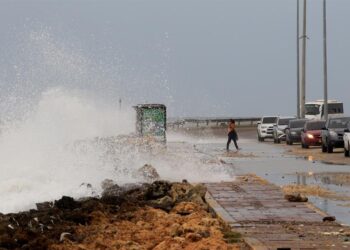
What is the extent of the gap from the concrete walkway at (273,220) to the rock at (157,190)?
95 cm

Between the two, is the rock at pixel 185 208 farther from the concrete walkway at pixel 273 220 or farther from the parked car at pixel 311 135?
the parked car at pixel 311 135

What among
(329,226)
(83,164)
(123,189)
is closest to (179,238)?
(329,226)

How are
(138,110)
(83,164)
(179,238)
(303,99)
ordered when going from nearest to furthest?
(179,238) < (83,164) < (138,110) < (303,99)

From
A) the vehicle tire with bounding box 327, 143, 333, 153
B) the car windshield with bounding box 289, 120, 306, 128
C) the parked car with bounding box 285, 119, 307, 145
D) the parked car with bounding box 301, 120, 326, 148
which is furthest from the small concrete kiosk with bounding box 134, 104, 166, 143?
the car windshield with bounding box 289, 120, 306, 128

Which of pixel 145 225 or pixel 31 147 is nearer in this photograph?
pixel 145 225

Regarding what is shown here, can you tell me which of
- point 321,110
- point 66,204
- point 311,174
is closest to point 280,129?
point 321,110

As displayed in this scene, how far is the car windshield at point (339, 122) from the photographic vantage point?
48.2m

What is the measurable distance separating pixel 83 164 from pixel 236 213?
1708 cm

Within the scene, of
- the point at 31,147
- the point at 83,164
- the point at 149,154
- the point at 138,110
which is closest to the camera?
the point at 83,164

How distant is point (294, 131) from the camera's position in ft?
206

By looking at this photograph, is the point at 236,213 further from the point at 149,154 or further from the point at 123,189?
the point at 149,154

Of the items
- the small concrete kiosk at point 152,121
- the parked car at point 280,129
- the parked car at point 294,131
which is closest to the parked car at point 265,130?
the parked car at point 280,129

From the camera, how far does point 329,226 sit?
15.1 meters

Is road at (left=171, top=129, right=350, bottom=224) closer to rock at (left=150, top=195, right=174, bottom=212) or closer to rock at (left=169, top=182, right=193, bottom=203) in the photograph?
rock at (left=169, top=182, right=193, bottom=203)
